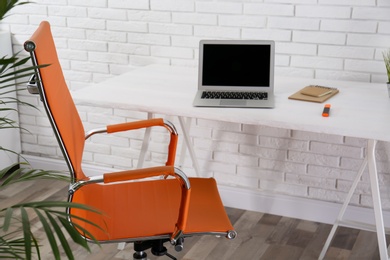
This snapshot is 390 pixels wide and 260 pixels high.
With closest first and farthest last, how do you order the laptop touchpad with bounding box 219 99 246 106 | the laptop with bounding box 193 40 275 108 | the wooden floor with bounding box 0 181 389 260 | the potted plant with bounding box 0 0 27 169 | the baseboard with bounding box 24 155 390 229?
1. the laptop touchpad with bounding box 219 99 246 106
2. the laptop with bounding box 193 40 275 108
3. the wooden floor with bounding box 0 181 389 260
4. the baseboard with bounding box 24 155 390 229
5. the potted plant with bounding box 0 0 27 169

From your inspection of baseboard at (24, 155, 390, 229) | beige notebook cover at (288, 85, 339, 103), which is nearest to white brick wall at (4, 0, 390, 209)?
baseboard at (24, 155, 390, 229)

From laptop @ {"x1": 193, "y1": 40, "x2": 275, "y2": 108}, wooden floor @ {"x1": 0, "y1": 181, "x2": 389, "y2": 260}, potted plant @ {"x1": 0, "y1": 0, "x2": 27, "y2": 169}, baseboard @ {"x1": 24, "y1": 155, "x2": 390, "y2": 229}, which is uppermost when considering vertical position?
laptop @ {"x1": 193, "y1": 40, "x2": 275, "y2": 108}

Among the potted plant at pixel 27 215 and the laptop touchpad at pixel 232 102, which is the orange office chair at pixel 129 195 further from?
the laptop touchpad at pixel 232 102

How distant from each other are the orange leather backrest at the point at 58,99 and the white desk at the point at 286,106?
40cm

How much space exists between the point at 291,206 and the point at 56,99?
1.65 m

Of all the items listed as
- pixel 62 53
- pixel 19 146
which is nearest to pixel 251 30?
pixel 62 53

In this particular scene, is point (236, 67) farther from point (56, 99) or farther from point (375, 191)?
point (56, 99)

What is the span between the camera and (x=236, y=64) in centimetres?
279

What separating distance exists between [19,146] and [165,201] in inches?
75.7

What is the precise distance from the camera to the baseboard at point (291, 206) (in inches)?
127

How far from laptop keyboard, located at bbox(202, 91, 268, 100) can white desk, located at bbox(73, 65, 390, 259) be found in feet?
0.21

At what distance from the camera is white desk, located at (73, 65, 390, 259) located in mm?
2391

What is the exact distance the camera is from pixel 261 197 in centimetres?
340

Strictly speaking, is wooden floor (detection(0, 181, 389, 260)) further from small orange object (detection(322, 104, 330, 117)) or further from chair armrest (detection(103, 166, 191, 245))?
chair armrest (detection(103, 166, 191, 245))
